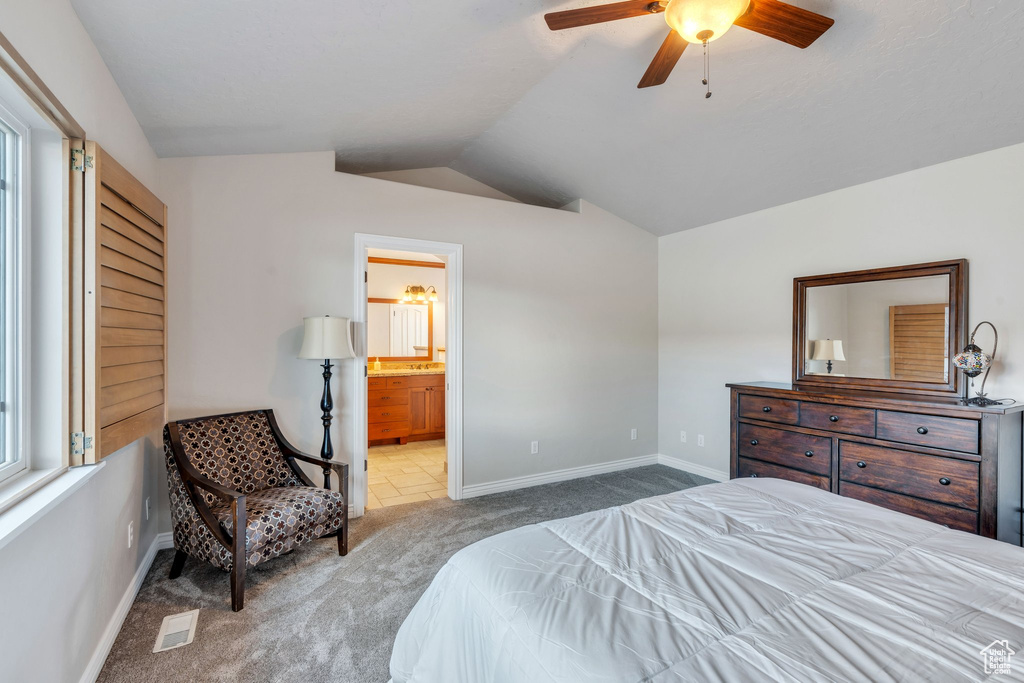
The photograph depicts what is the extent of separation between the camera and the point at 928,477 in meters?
2.67

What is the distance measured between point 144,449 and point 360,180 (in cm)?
222

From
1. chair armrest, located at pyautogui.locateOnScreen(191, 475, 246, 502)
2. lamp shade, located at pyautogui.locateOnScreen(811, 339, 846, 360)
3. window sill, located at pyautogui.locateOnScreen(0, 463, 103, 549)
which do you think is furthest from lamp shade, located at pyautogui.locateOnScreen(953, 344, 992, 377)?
window sill, located at pyautogui.locateOnScreen(0, 463, 103, 549)

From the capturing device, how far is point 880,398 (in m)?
2.91

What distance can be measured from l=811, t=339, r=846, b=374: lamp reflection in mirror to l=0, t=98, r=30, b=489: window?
4.45m

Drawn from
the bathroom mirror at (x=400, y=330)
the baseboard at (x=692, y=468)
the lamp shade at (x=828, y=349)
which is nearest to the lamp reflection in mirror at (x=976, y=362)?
the lamp shade at (x=828, y=349)

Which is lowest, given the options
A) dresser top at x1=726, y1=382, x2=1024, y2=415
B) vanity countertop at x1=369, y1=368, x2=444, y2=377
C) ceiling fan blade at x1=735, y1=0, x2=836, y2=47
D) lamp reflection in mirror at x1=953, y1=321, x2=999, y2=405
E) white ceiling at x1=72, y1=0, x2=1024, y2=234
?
vanity countertop at x1=369, y1=368, x2=444, y2=377

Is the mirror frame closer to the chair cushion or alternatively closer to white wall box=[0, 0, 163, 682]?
the chair cushion

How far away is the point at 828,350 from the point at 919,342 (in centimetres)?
57

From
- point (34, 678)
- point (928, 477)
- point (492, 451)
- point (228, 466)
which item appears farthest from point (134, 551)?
point (928, 477)

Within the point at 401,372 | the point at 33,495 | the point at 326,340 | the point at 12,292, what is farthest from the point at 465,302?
the point at 33,495

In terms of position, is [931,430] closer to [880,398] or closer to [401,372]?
[880,398]

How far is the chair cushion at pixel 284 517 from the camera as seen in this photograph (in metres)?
2.42

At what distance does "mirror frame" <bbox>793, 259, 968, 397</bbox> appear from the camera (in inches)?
115

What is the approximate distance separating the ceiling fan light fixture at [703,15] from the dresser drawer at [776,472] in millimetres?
2738
